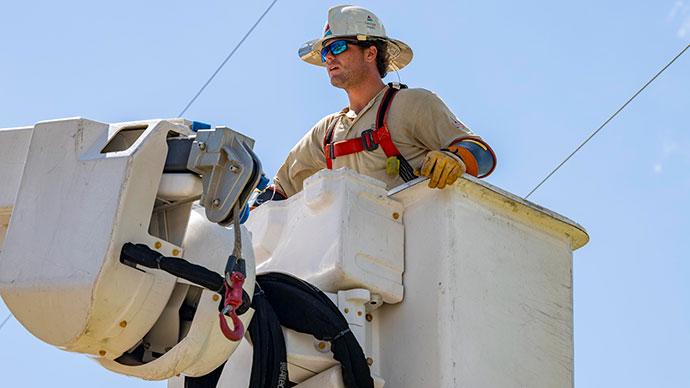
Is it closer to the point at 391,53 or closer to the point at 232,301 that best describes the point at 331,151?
the point at 391,53

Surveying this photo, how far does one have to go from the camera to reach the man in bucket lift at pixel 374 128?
7.35 meters

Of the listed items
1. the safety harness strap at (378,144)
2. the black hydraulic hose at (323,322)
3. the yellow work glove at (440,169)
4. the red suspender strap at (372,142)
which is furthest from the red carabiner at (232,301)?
the red suspender strap at (372,142)

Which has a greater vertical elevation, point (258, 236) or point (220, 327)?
point (258, 236)

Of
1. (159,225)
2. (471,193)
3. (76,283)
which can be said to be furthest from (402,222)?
(76,283)

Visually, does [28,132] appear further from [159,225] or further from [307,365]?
[307,365]

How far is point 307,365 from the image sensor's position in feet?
21.5

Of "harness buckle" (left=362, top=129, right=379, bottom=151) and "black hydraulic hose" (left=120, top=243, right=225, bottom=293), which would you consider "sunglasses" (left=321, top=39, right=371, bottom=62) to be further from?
"black hydraulic hose" (left=120, top=243, right=225, bottom=293)

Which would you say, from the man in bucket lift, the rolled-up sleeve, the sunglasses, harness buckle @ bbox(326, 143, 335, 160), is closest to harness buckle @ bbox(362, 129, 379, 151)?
the man in bucket lift

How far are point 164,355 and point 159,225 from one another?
18.1 inches

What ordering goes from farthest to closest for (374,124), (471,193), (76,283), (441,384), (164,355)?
(374,124), (471,193), (441,384), (164,355), (76,283)

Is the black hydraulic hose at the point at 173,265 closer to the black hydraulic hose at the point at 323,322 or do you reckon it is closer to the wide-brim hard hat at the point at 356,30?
the black hydraulic hose at the point at 323,322

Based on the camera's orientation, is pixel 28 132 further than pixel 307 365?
No

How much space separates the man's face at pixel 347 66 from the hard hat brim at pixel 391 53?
159 mm

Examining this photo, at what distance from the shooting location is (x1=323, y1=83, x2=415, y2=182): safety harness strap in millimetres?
7559
